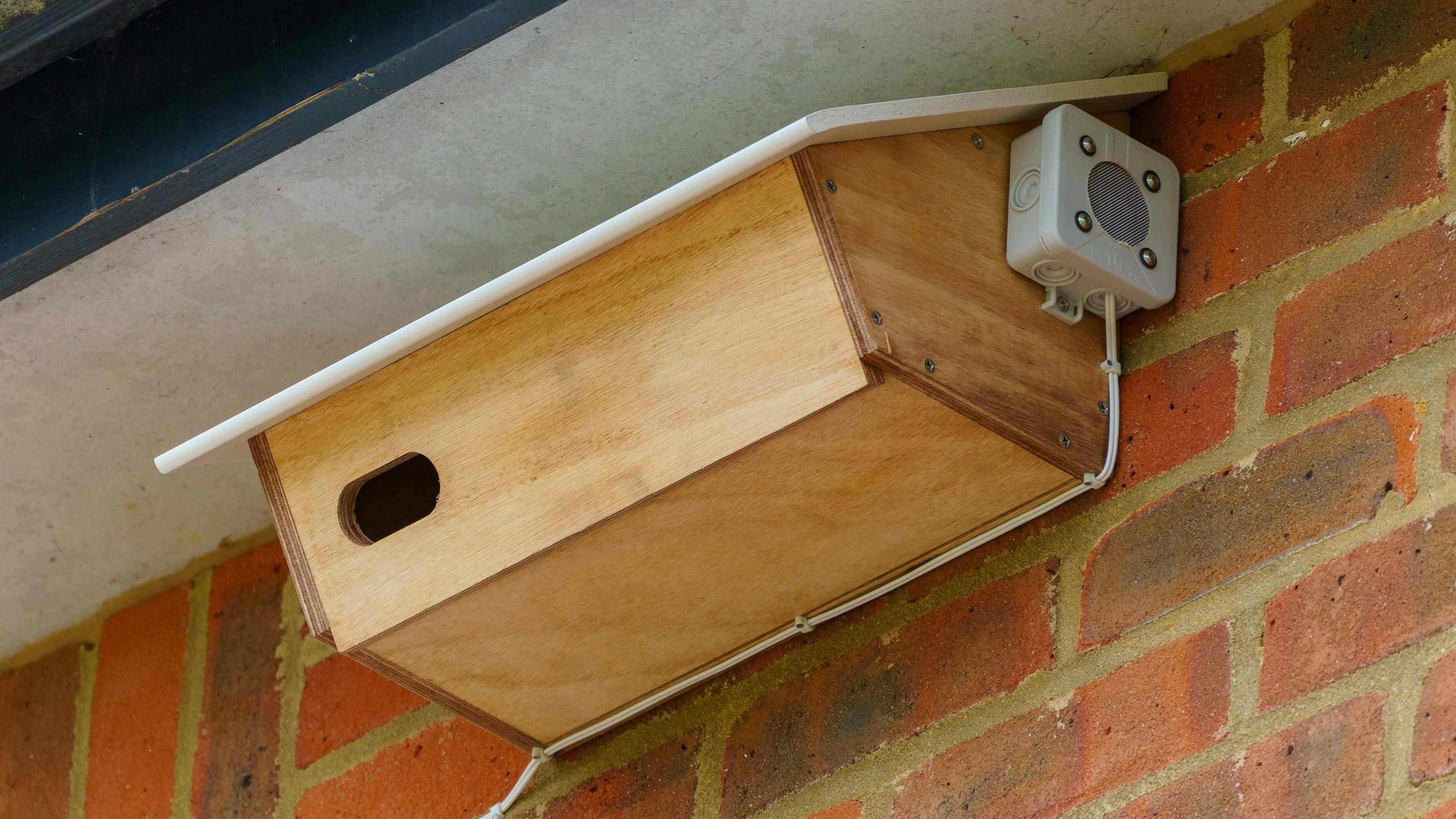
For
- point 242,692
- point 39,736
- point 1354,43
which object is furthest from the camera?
point 39,736

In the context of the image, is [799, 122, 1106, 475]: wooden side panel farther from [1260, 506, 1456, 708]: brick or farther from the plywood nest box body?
[1260, 506, 1456, 708]: brick

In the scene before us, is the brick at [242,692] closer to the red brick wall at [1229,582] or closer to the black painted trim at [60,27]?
the red brick wall at [1229,582]

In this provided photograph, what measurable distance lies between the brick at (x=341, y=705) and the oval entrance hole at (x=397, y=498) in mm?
250

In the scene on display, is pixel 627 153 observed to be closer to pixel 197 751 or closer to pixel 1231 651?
pixel 1231 651

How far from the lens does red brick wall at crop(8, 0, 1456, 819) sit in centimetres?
91

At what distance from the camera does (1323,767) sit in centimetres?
88

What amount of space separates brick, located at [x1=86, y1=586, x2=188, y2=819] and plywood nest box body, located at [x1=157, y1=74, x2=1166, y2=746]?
0.59 metres

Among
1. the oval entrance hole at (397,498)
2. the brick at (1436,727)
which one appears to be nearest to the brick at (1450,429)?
the brick at (1436,727)

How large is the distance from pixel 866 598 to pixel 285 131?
0.52 meters

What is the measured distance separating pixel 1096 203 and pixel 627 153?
0.35 m

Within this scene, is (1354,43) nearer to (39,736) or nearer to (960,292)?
(960,292)

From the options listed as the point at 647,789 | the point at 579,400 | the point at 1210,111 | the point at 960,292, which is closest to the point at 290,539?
the point at 579,400

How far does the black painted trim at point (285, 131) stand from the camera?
995 mm

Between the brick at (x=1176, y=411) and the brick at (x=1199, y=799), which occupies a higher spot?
the brick at (x=1176, y=411)
